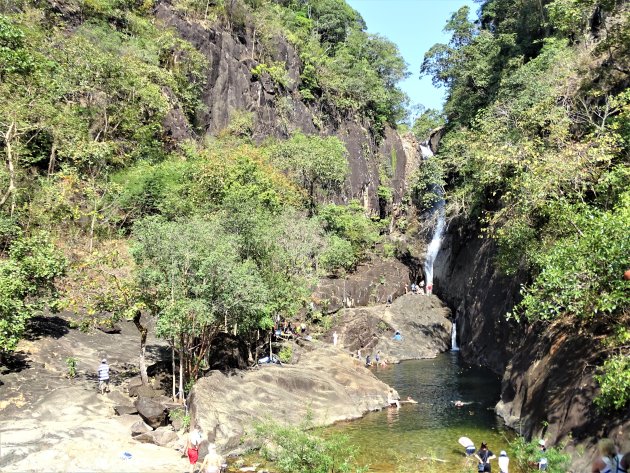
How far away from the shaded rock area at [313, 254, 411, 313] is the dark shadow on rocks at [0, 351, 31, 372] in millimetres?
23853

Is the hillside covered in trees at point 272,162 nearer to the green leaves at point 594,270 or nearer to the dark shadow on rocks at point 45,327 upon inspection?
the green leaves at point 594,270

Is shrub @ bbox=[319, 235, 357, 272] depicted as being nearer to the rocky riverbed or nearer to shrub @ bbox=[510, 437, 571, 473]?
the rocky riverbed

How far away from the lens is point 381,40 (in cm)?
6750

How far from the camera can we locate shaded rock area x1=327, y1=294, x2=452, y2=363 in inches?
1464

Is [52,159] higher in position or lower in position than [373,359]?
higher

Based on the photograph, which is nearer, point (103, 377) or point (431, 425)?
point (103, 377)

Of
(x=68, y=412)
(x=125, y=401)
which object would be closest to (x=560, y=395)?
(x=125, y=401)

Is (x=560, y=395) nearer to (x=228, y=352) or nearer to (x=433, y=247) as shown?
(x=228, y=352)

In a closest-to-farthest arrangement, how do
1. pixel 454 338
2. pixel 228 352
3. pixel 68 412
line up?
pixel 68 412 → pixel 228 352 → pixel 454 338

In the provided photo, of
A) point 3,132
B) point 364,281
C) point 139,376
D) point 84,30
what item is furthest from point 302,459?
point 84,30

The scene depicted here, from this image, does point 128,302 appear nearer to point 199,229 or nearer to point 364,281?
point 199,229

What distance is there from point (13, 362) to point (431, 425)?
18.9m

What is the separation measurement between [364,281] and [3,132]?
1222 inches

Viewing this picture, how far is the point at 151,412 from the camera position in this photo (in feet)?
59.6
